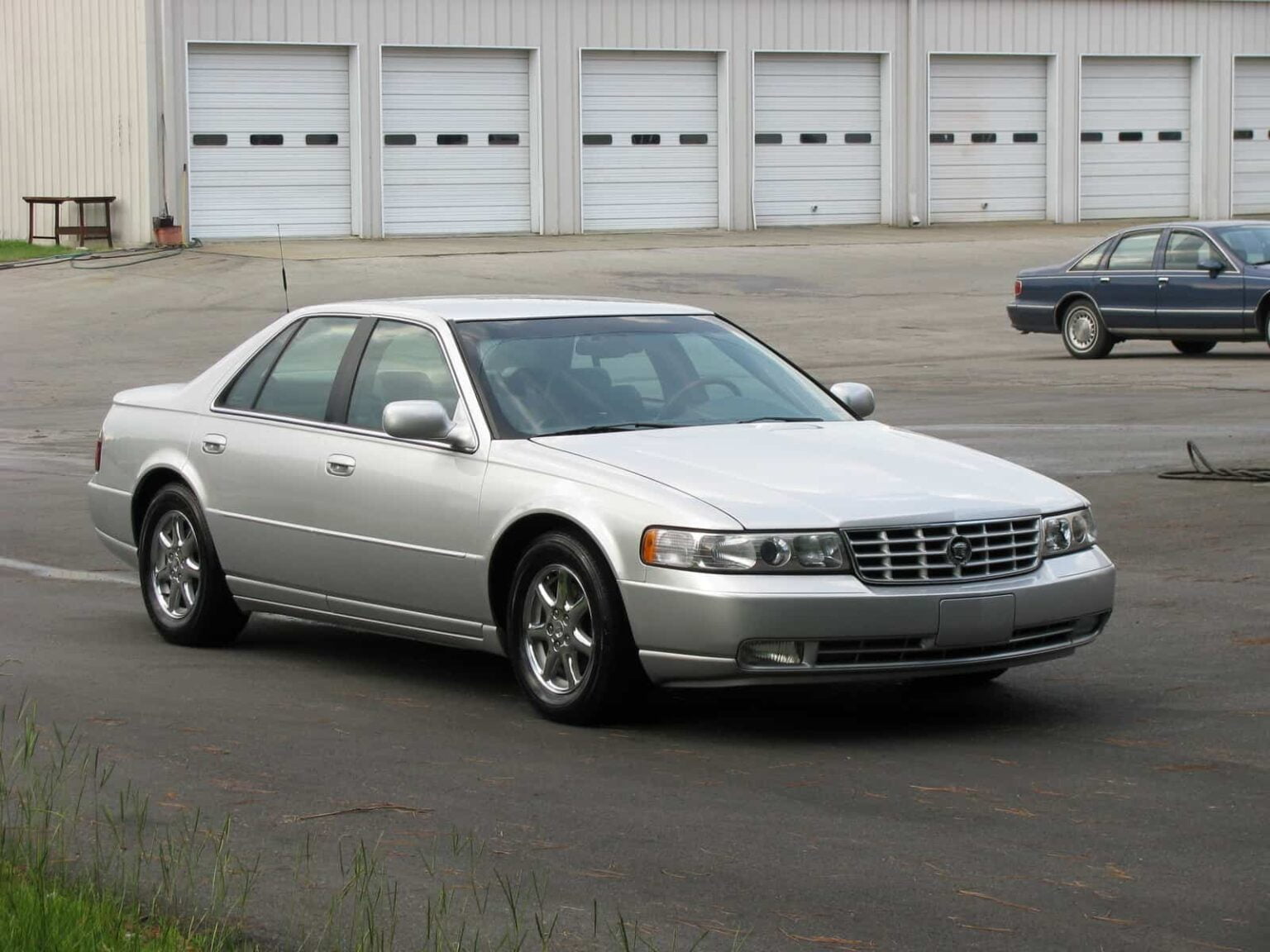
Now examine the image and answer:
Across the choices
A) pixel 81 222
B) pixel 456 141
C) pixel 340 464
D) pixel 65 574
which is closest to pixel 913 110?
pixel 456 141

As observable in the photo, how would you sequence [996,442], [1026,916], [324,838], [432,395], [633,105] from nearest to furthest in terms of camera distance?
[1026,916], [324,838], [432,395], [996,442], [633,105]

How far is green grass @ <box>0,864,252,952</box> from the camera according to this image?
4500 mm

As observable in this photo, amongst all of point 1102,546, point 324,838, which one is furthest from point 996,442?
point 324,838

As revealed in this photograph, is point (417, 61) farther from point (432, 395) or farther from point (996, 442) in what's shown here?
point (432, 395)

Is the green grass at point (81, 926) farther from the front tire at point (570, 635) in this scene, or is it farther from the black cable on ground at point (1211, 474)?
the black cable on ground at point (1211, 474)

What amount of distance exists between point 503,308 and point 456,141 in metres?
31.6

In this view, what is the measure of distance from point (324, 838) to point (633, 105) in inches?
1421

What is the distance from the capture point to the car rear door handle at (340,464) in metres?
8.20

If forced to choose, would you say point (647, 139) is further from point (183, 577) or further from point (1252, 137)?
point (183, 577)

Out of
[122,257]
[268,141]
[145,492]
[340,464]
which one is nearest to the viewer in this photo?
[340,464]

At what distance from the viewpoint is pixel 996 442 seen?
16.3m

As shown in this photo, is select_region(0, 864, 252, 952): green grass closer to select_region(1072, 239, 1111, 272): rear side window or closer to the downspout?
select_region(1072, 239, 1111, 272): rear side window

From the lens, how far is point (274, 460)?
859 centimetres

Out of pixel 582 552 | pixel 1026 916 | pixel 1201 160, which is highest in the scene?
pixel 1201 160
